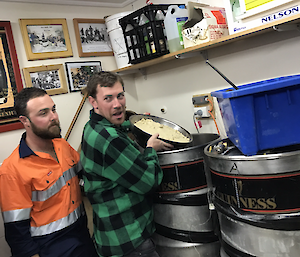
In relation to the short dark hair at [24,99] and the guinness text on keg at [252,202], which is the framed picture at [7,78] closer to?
the short dark hair at [24,99]

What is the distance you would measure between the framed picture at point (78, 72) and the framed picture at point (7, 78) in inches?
16.4

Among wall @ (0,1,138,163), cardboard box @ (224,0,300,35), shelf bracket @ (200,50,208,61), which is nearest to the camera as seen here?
cardboard box @ (224,0,300,35)

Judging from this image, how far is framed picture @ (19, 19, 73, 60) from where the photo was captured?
215cm

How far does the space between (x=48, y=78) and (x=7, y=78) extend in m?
0.30

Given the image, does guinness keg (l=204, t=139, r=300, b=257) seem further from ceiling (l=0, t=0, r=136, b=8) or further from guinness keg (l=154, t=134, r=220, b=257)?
ceiling (l=0, t=0, r=136, b=8)

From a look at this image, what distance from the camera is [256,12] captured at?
1312 mm

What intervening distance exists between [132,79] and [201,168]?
58.6 inches

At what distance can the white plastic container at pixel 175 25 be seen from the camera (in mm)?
1795

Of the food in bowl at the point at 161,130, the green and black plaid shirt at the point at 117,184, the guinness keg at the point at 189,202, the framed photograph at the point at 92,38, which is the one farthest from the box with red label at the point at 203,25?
the framed photograph at the point at 92,38

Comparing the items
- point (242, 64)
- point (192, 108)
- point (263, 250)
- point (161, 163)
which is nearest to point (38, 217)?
point (161, 163)

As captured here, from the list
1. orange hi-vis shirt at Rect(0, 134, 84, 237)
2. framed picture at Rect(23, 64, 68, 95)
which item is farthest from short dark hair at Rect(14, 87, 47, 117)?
framed picture at Rect(23, 64, 68, 95)

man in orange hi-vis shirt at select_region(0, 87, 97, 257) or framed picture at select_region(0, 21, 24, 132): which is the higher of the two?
framed picture at select_region(0, 21, 24, 132)

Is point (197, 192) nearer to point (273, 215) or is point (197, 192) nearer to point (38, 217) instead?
point (273, 215)

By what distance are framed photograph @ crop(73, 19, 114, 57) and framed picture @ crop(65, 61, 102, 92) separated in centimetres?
9
